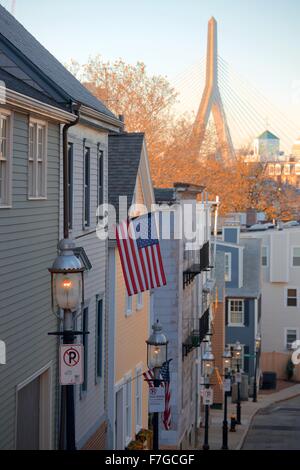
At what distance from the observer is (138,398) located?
85.1 ft

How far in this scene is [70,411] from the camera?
40.9 ft

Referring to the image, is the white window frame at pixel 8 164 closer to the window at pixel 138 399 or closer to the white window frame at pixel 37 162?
the white window frame at pixel 37 162

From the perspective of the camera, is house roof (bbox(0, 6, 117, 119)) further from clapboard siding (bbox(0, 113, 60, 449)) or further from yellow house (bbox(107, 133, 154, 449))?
yellow house (bbox(107, 133, 154, 449))

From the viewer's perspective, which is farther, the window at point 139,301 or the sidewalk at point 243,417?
the sidewalk at point 243,417

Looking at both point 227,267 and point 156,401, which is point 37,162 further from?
point 227,267

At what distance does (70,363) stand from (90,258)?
7703 millimetres

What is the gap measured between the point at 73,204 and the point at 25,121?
157 inches

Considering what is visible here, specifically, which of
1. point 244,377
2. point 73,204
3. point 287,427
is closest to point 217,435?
point 287,427

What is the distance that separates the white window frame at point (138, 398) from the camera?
25.6 metres

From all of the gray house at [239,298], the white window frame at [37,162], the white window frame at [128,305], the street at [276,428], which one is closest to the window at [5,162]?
the white window frame at [37,162]

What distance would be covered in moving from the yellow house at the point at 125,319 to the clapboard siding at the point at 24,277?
17.8ft

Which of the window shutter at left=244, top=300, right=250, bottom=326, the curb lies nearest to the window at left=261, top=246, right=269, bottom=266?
the window shutter at left=244, top=300, right=250, bottom=326

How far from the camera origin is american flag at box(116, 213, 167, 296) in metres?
20.3

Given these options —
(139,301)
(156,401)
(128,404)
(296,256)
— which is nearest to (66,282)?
(156,401)
